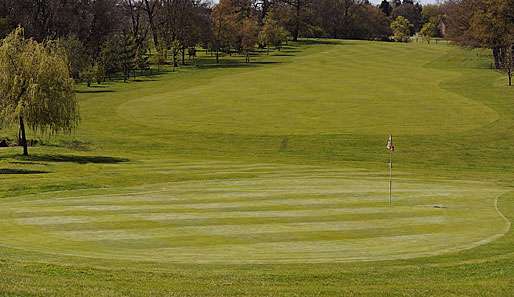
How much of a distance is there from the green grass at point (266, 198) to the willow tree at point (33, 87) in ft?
9.98

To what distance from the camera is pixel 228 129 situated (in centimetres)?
7256

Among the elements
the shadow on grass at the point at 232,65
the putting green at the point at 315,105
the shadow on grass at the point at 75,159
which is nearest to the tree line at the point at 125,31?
the shadow on grass at the point at 232,65

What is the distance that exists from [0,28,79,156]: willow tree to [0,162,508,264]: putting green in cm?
1890

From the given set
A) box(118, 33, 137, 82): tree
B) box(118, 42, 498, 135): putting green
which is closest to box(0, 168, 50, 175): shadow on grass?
box(118, 42, 498, 135): putting green

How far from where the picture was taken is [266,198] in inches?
1326

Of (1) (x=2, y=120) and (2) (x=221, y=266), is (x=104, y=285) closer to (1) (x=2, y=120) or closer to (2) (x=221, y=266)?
(2) (x=221, y=266)

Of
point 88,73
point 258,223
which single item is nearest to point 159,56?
point 88,73

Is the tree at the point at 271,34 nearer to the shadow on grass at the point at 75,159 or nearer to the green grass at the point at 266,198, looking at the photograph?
the green grass at the point at 266,198

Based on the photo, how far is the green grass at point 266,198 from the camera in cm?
2020

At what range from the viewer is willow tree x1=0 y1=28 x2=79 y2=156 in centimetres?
5338

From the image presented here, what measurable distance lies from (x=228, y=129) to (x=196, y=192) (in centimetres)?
3631

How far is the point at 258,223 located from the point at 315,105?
60.2 metres

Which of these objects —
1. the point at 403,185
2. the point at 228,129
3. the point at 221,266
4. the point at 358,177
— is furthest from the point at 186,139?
the point at 221,266

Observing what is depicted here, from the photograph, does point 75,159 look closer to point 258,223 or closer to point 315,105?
point 258,223
